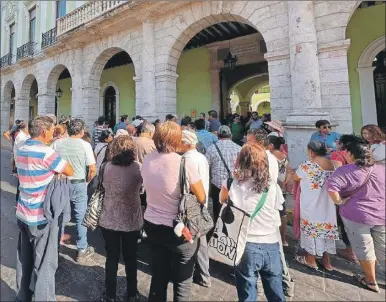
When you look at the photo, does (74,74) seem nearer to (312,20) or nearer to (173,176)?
(312,20)

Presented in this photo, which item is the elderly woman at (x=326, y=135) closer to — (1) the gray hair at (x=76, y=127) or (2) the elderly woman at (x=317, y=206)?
(2) the elderly woman at (x=317, y=206)

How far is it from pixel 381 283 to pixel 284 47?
5164mm

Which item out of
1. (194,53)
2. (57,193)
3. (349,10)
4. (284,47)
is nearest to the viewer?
(57,193)

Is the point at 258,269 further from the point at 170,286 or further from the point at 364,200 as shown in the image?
the point at 364,200

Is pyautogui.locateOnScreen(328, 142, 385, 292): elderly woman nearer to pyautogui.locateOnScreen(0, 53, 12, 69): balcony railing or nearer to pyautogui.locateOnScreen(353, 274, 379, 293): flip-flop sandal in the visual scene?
pyautogui.locateOnScreen(353, 274, 379, 293): flip-flop sandal

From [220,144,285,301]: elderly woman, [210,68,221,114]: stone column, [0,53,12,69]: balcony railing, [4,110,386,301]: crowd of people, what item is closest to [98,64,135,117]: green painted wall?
[210,68,221,114]: stone column

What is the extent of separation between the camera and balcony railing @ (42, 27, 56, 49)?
41.2ft

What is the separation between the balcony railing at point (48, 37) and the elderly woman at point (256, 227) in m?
14.2

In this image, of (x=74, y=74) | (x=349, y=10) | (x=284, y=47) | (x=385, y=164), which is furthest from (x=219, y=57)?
(x=385, y=164)

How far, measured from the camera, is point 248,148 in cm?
200

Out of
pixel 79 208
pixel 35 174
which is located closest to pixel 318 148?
pixel 35 174

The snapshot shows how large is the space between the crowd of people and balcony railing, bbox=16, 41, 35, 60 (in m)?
14.0

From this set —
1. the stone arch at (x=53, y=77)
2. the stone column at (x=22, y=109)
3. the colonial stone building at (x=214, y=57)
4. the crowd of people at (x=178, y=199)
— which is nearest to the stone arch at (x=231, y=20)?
the colonial stone building at (x=214, y=57)

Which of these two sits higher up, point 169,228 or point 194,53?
point 194,53
